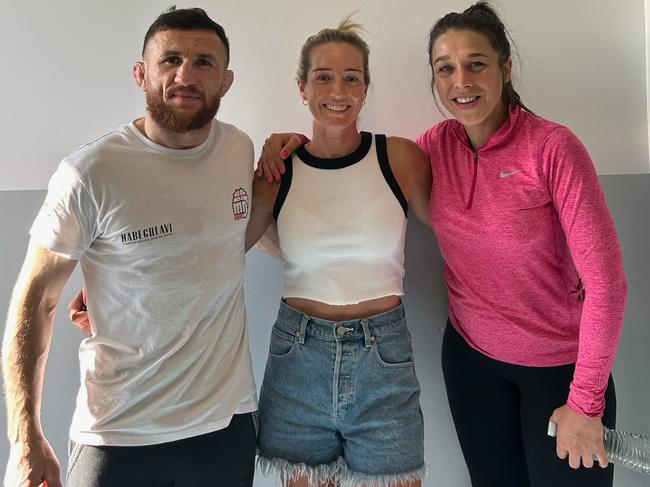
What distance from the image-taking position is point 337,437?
53.8 inches

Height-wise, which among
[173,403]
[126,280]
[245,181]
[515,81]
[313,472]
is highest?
[515,81]

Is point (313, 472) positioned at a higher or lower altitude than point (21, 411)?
lower

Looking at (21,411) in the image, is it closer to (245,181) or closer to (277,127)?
(245,181)

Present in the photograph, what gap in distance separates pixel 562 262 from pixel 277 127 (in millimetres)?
952

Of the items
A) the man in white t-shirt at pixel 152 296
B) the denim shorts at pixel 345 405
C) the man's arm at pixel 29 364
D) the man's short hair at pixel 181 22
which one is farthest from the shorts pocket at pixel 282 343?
the man's short hair at pixel 181 22

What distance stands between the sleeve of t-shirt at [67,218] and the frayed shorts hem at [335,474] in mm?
722

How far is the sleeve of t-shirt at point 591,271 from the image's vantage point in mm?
1152

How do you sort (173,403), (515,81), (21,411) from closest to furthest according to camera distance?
1. (21,411)
2. (173,403)
3. (515,81)

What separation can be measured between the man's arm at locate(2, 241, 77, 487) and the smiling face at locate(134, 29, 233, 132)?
16.2 inches

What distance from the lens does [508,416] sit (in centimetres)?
139

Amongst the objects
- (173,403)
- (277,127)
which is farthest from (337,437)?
(277,127)

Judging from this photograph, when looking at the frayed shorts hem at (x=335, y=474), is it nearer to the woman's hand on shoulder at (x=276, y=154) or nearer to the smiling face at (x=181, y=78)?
the woman's hand on shoulder at (x=276, y=154)

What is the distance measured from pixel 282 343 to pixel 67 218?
0.61 meters

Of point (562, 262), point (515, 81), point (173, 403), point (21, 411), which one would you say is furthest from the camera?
point (515, 81)
